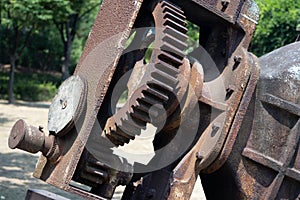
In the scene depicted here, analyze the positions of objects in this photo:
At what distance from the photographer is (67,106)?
10.4 ft

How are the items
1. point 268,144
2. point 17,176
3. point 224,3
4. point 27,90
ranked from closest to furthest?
point 224,3, point 268,144, point 17,176, point 27,90

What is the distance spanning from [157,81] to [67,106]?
23.0 inches

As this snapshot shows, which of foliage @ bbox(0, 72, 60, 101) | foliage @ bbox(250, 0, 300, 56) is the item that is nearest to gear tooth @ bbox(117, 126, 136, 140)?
foliage @ bbox(250, 0, 300, 56)

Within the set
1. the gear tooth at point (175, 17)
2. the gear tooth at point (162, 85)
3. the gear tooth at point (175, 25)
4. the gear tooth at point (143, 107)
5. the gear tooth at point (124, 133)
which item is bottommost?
the gear tooth at point (124, 133)

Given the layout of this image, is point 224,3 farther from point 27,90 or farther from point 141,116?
point 27,90

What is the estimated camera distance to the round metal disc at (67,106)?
3072mm

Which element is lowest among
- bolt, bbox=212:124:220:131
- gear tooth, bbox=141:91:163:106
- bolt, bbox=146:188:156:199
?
bolt, bbox=146:188:156:199

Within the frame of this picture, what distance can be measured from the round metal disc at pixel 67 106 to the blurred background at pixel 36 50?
1.99 metres

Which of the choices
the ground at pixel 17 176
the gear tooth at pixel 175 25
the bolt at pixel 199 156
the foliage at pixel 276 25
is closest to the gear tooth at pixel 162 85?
the gear tooth at pixel 175 25

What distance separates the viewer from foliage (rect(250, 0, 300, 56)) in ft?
41.3

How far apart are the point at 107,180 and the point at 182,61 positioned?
837mm

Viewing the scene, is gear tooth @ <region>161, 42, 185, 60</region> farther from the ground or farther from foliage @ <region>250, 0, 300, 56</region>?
foliage @ <region>250, 0, 300, 56</region>

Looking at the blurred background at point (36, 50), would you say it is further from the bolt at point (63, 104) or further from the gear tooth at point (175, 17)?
the bolt at point (63, 104)

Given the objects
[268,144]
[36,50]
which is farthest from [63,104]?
[36,50]
